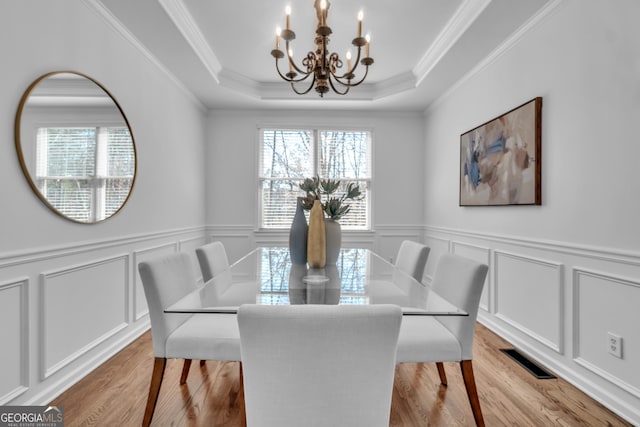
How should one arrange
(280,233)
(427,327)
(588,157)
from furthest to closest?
1. (280,233)
2. (588,157)
3. (427,327)

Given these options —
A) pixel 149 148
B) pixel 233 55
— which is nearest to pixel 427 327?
pixel 149 148

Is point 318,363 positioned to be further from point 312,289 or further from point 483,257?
point 483,257

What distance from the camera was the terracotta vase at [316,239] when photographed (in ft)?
6.25

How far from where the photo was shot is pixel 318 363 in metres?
0.88

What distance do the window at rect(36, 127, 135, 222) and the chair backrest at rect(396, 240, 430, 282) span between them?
220 cm

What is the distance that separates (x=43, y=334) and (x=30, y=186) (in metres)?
0.81

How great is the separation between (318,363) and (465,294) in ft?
3.17

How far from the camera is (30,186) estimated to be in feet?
5.78

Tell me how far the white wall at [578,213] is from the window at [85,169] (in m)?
3.06

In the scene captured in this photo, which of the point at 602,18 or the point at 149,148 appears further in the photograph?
the point at 149,148

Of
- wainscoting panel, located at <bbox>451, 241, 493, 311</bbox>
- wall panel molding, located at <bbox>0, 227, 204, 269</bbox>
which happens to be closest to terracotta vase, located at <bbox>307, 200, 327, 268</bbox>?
wall panel molding, located at <bbox>0, 227, 204, 269</bbox>

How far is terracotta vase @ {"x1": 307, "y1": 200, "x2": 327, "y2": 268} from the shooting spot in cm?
191

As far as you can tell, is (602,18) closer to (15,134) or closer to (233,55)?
(233,55)

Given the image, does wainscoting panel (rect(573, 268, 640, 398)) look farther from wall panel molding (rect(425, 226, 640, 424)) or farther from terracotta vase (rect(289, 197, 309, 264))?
terracotta vase (rect(289, 197, 309, 264))
